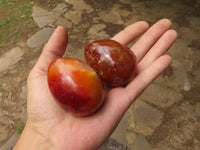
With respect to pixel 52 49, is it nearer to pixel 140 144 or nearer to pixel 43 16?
pixel 140 144

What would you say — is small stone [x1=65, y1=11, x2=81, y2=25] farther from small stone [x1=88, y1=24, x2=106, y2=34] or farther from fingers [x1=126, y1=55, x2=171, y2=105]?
fingers [x1=126, y1=55, x2=171, y2=105]

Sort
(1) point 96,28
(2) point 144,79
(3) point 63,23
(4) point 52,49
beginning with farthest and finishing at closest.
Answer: (3) point 63,23 → (1) point 96,28 → (4) point 52,49 → (2) point 144,79

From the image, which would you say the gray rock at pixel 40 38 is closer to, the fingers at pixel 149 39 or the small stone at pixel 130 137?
the fingers at pixel 149 39

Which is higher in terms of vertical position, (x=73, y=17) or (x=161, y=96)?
(x=73, y=17)

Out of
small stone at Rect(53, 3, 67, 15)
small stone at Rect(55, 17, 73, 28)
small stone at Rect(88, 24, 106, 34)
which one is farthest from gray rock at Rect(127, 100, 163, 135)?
small stone at Rect(53, 3, 67, 15)

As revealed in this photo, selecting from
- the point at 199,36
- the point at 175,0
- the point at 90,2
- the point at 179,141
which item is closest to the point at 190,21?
the point at 199,36

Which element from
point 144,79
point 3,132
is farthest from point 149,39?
point 3,132
